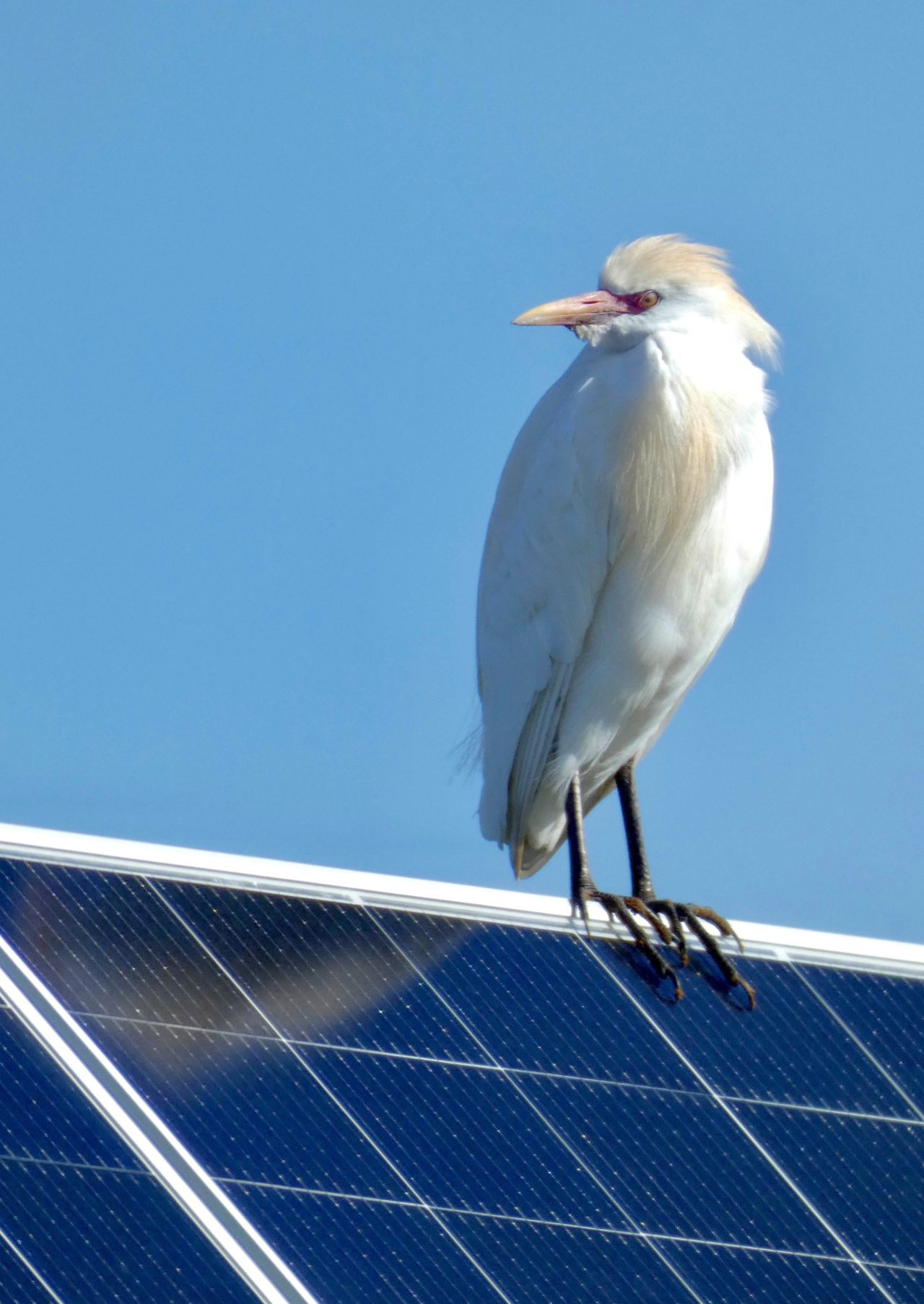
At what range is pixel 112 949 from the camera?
3818mm

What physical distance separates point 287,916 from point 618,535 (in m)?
2.05

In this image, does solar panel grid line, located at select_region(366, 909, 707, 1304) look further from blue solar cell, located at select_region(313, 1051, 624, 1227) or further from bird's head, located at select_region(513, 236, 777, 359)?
bird's head, located at select_region(513, 236, 777, 359)

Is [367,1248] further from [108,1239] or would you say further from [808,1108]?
[808,1108]

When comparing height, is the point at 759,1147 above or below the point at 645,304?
below

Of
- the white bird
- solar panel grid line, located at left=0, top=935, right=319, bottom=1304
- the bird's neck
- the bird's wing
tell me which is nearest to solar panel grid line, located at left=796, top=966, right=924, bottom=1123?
the white bird

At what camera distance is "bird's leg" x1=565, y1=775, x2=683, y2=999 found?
4.16 metres

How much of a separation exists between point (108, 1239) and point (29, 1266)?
0.16 meters

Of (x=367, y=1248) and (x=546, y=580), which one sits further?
(x=546, y=580)

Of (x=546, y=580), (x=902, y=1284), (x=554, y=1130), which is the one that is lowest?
(x=902, y=1284)

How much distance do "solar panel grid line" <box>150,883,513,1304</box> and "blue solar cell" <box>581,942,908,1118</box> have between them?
2.20 ft

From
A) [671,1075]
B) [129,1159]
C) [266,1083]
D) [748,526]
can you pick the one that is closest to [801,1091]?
[671,1075]

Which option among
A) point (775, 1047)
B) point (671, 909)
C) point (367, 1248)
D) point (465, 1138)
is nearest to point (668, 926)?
point (671, 909)

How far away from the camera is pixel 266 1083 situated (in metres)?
3.81

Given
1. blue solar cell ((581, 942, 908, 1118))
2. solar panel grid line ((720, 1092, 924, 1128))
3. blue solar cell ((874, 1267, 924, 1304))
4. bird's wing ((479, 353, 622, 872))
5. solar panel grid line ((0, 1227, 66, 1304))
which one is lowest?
blue solar cell ((874, 1267, 924, 1304))
